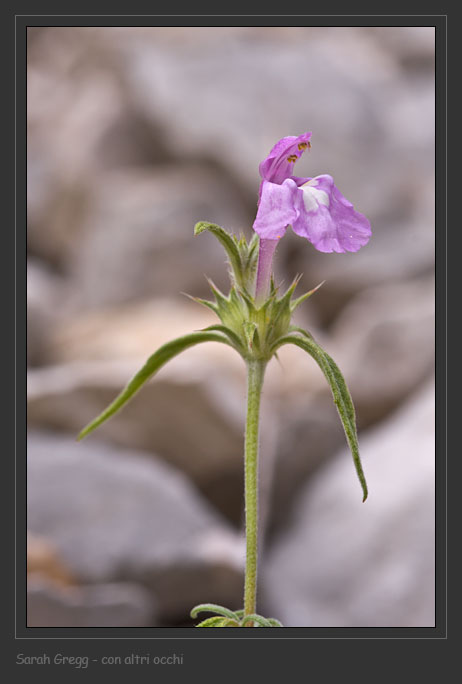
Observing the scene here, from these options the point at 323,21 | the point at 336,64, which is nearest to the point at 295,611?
the point at 323,21

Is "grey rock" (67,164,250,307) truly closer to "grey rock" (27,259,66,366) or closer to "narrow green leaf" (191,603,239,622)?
"grey rock" (27,259,66,366)

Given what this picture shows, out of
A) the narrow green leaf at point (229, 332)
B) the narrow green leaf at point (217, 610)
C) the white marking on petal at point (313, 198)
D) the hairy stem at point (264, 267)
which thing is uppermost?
the white marking on petal at point (313, 198)

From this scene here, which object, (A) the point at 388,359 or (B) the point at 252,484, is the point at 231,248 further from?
(A) the point at 388,359

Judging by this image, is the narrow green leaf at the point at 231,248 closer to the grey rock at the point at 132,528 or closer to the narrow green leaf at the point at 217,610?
the narrow green leaf at the point at 217,610

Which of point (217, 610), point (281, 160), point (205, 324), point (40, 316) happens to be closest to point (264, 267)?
point (281, 160)

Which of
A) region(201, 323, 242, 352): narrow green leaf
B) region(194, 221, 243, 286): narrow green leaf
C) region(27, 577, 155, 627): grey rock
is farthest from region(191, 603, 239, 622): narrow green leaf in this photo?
region(27, 577, 155, 627): grey rock

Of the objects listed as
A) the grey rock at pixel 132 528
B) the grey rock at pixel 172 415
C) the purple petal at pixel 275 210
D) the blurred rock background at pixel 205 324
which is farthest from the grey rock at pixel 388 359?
the purple petal at pixel 275 210
